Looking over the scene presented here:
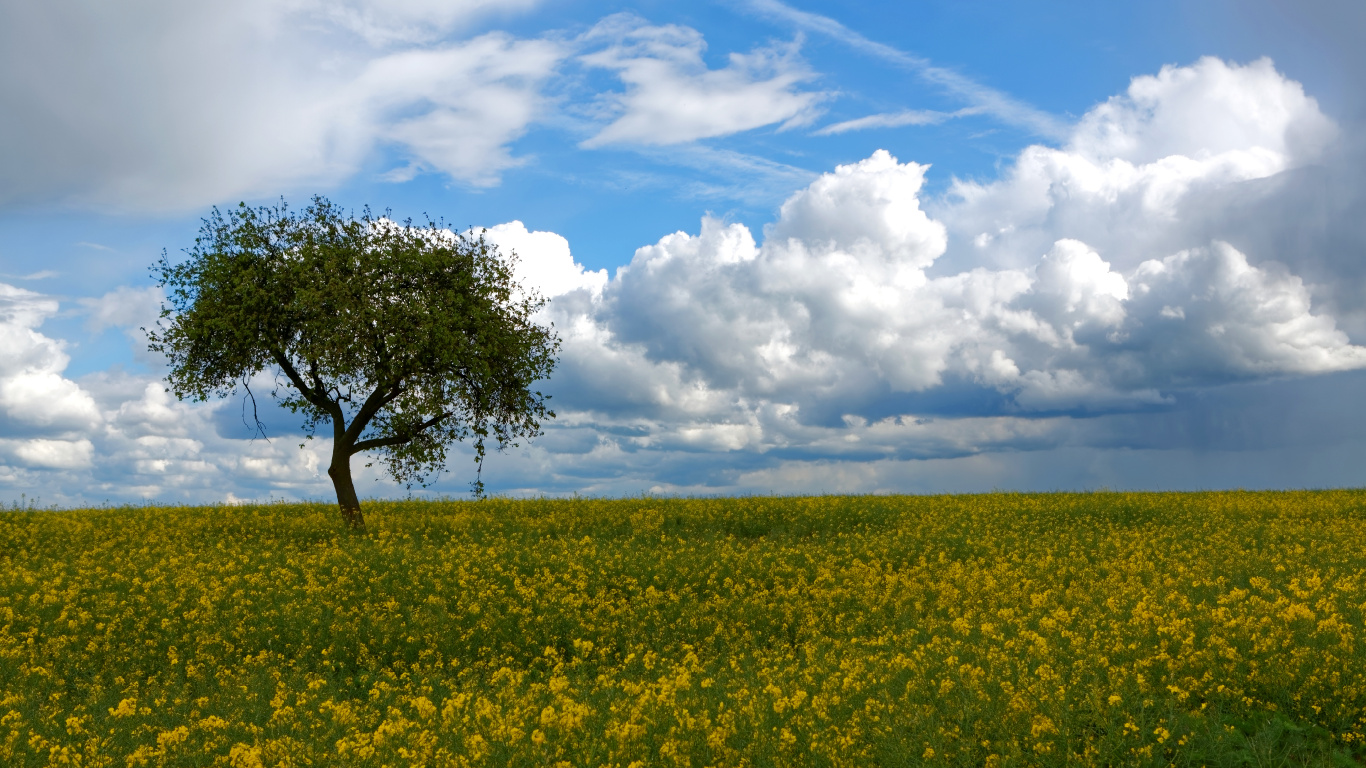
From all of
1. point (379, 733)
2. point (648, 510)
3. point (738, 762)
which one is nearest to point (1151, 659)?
point (738, 762)

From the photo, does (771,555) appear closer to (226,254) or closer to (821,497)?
(821,497)

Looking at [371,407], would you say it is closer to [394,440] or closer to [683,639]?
[394,440]

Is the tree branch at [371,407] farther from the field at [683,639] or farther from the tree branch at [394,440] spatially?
the field at [683,639]

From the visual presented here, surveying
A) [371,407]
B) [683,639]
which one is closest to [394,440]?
[371,407]

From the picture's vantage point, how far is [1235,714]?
29.7 ft

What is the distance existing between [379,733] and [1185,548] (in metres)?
21.2

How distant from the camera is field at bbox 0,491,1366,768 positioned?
8.52 metres

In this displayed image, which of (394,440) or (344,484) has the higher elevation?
(394,440)

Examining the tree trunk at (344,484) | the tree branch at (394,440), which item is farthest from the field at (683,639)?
the tree branch at (394,440)

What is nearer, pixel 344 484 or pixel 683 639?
pixel 683 639

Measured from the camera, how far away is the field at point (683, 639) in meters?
→ 8.52

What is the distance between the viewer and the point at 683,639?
50.8ft

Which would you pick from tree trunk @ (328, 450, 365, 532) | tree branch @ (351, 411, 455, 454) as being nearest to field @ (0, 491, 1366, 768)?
tree trunk @ (328, 450, 365, 532)

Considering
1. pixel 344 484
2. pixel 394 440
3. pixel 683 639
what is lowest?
pixel 683 639
